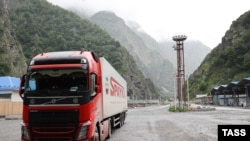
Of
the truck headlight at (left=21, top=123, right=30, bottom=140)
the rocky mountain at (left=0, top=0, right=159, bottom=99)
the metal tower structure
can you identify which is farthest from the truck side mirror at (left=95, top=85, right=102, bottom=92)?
the rocky mountain at (left=0, top=0, right=159, bottom=99)

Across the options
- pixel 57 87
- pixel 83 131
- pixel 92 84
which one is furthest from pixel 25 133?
pixel 92 84

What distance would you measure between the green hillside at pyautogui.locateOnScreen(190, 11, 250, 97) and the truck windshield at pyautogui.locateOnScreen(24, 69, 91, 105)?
9108 centimetres

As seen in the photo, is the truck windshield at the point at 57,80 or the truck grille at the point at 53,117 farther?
the truck windshield at the point at 57,80

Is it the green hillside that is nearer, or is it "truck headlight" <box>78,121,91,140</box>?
"truck headlight" <box>78,121,91,140</box>

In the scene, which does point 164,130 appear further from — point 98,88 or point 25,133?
point 25,133

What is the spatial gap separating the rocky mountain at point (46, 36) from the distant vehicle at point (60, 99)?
63572 mm

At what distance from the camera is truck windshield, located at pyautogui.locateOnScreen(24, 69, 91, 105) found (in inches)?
445

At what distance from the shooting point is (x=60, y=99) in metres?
11.3

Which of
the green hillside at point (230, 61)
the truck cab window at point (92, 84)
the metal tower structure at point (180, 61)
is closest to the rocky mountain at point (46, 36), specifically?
the green hillside at point (230, 61)

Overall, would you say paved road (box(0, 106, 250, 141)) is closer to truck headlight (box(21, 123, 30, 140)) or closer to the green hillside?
truck headlight (box(21, 123, 30, 140))

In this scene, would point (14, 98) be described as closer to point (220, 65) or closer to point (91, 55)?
point (91, 55)

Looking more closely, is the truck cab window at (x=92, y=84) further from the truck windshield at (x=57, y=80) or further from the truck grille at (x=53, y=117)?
the truck grille at (x=53, y=117)

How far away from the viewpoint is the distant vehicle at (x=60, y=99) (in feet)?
37.0

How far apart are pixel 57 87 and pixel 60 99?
51 centimetres
